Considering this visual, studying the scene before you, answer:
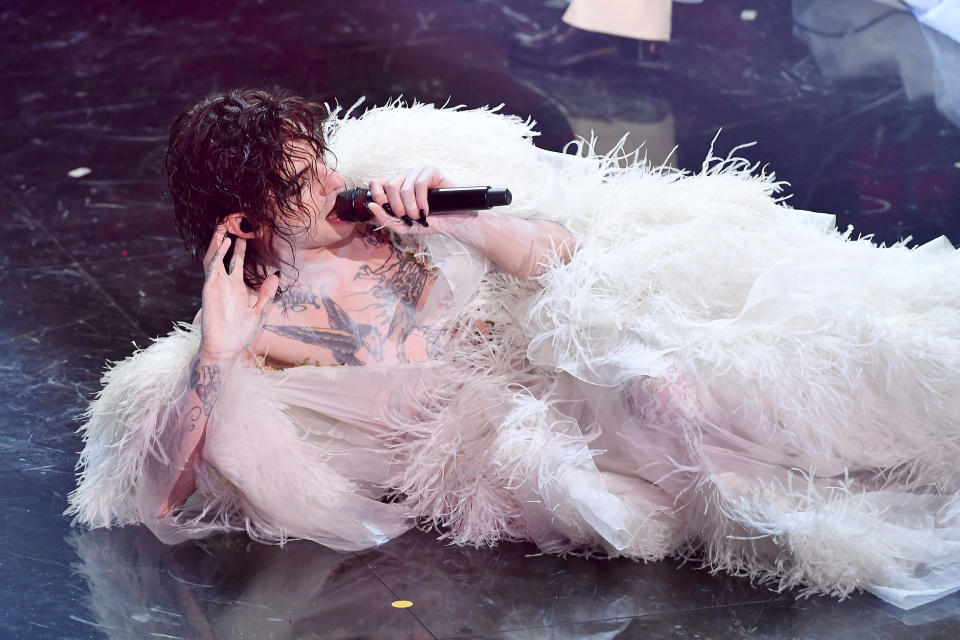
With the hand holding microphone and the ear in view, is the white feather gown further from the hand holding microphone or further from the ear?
the ear

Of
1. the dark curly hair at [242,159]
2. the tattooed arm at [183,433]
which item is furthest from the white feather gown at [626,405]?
the dark curly hair at [242,159]

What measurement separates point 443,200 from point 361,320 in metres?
0.25

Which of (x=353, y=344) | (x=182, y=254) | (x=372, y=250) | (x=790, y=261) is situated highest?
(x=790, y=261)

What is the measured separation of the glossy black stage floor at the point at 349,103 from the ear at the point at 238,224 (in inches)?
16.7

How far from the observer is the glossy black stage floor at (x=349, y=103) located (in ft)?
4.24

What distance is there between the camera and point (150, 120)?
3.43 m

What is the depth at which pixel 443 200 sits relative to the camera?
57.2 inches

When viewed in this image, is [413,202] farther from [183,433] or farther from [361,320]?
[183,433]

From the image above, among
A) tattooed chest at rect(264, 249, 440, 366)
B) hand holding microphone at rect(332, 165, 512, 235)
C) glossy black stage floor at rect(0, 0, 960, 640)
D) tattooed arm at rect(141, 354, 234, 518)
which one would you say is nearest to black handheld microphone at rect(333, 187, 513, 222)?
hand holding microphone at rect(332, 165, 512, 235)

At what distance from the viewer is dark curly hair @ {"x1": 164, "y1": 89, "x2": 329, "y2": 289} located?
1.48m

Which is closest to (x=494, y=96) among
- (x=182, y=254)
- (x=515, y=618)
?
(x=182, y=254)

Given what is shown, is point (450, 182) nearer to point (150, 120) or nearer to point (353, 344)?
point (353, 344)

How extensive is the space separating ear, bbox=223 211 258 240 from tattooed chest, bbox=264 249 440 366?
0.38ft

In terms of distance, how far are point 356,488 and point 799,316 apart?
2.07 feet
